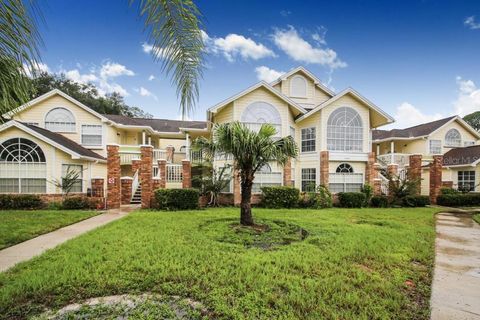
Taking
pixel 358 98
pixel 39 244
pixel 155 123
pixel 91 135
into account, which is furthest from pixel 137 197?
pixel 358 98

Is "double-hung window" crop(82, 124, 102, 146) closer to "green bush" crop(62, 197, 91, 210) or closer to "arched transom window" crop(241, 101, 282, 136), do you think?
"green bush" crop(62, 197, 91, 210)

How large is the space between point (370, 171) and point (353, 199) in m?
2.71

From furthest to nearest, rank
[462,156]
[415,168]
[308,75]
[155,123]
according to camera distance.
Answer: [155,123]
[462,156]
[308,75]
[415,168]

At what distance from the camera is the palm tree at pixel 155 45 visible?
1654mm

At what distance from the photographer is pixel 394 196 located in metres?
14.2

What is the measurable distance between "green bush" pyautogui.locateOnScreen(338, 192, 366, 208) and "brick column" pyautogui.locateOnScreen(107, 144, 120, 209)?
12.7 m

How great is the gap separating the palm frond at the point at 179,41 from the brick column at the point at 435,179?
1916 centimetres

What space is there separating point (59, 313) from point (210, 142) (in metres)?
5.62

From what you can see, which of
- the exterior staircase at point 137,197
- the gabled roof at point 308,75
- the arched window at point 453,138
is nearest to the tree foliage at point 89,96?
the exterior staircase at point 137,197

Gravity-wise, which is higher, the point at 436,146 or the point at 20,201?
the point at 436,146

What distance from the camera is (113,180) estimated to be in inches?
461

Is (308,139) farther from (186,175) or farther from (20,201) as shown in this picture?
(20,201)

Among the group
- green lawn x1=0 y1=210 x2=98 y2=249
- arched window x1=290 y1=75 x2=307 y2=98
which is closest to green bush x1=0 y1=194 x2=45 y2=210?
green lawn x1=0 y1=210 x2=98 y2=249

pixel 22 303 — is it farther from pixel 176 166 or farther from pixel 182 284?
pixel 176 166
